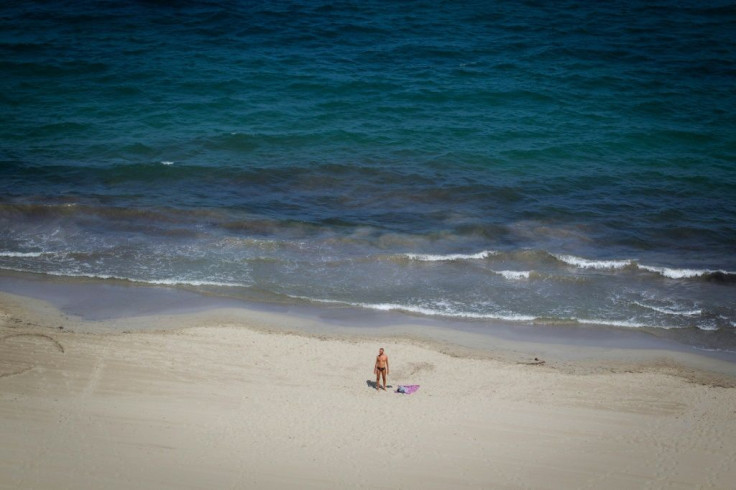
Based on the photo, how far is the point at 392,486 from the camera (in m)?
12.9

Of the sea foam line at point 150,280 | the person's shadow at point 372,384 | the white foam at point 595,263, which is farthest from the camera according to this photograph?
the white foam at point 595,263

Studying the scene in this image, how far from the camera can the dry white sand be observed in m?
13.2

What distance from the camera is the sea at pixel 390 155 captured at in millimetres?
21000

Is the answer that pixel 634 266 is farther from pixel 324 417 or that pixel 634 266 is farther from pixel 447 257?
pixel 324 417

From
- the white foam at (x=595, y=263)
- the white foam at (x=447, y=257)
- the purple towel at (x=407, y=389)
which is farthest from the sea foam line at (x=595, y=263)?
the purple towel at (x=407, y=389)

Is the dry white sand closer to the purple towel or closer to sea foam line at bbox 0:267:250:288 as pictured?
the purple towel

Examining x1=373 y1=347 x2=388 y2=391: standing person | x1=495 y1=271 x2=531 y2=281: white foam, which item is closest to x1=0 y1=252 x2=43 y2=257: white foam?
x1=373 y1=347 x2=388 y2=391: standing person

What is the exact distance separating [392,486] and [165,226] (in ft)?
45.9

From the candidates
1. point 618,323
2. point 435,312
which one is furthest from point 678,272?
point 435,312

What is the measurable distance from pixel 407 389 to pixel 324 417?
2019 mm

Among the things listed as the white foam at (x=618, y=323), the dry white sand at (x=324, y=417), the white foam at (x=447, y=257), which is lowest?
the dry white sand at (x=324, y=417)

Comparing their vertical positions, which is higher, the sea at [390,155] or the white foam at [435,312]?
the sea at [390,155]

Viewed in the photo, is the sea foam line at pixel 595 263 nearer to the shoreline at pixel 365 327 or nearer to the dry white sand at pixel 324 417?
the shoreline at pixel 365 327

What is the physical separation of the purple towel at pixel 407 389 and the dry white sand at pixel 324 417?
22 centimetres
